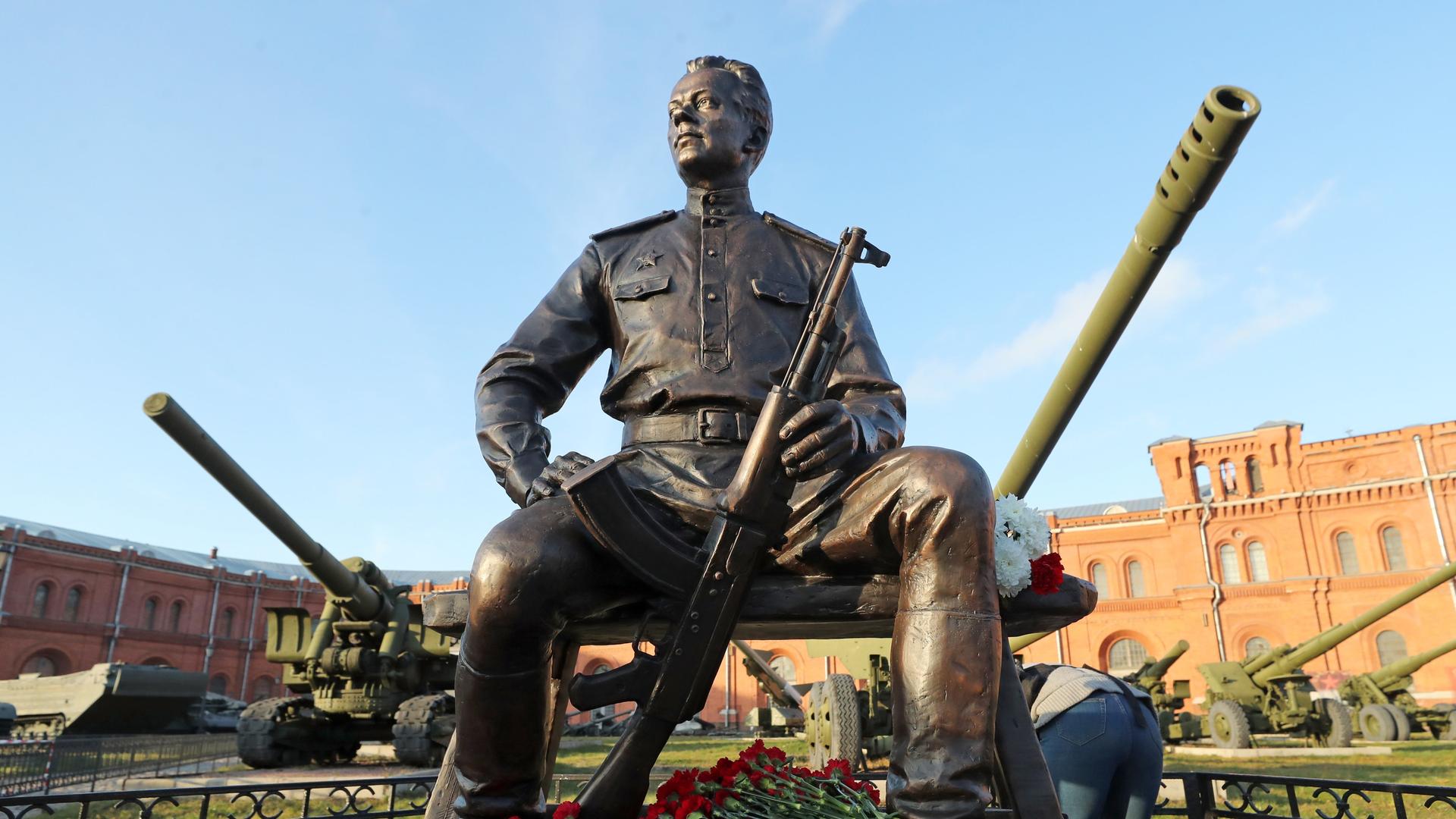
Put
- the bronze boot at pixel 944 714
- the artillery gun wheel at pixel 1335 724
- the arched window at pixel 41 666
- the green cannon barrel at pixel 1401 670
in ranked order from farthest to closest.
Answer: the arched window at pixel 41 666 < the green cannon barrel at pixel 1401 670 < the artillery gun wheel at pixel 1335 724 < the bronze boot at pixel 944 714

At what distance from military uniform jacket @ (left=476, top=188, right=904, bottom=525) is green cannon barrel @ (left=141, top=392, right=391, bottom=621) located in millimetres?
6638

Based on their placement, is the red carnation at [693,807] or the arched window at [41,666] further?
Answer: the arched window at [41,666]

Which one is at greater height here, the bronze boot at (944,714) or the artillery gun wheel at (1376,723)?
the bronze boot at (944,714)

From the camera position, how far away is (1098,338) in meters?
3.21

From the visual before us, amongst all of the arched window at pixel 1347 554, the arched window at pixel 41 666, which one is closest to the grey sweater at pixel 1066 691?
the arched window at pixel 1347 554

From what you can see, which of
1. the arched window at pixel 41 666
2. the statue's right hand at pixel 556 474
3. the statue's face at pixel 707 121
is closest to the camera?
the statue's right hand at pixel 556 474

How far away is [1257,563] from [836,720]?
92.6ft

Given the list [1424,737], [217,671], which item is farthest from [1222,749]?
[217,671]

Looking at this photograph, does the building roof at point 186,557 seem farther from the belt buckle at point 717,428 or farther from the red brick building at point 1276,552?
the belt buckle at point 717,428

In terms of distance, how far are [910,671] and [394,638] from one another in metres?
11.6

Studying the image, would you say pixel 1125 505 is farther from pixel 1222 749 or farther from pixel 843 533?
pixel 843 533

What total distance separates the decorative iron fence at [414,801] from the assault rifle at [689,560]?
59.3 inches

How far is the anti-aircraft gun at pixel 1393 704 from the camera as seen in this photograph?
1623cm

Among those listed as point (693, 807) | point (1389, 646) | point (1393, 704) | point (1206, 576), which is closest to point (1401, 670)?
point (1393, 704)
